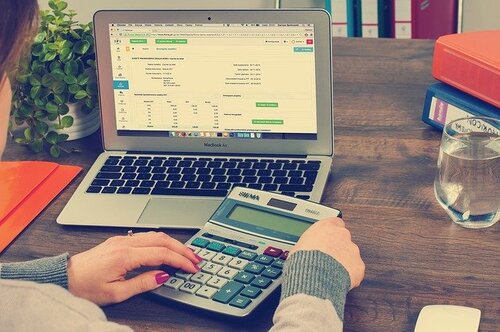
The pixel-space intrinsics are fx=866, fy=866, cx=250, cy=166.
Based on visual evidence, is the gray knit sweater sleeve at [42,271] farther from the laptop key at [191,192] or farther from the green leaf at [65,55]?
the green leaf at [65,55]

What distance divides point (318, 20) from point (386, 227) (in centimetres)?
33

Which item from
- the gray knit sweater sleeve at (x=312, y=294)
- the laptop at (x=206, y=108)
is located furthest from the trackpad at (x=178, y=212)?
the gray knit sweater sleeve at (x=312, y=294)

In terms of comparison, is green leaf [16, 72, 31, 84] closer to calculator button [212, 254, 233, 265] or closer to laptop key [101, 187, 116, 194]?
laptop key [101, 187, 116, 194]

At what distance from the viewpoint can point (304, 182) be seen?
51.1 inches

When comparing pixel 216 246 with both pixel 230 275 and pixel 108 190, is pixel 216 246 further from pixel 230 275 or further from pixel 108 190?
pixel 108 190

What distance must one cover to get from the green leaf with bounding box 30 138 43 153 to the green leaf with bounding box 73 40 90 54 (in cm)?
16

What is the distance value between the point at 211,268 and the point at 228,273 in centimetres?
3

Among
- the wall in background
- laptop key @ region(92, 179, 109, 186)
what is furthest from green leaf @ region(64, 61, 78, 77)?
the wall in background

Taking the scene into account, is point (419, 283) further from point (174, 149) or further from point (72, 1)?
point (72, 1)

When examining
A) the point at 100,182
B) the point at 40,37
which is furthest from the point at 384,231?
the point at 40,37

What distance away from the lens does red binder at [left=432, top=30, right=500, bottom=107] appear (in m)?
1.34

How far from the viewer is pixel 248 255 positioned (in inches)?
43.4

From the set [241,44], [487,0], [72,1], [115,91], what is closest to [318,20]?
[241,44]

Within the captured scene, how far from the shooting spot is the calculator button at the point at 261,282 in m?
1.04
